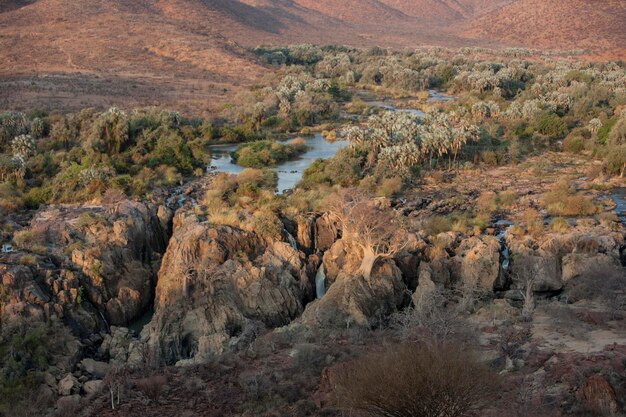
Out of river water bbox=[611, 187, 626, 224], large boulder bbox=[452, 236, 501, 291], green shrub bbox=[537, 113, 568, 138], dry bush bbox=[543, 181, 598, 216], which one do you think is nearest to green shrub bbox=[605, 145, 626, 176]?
river water bbox=[611, 187, 626, 224]

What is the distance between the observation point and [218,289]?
24.8 m

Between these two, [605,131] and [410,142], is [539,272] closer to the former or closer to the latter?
[410,142]

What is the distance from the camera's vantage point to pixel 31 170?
38.0m

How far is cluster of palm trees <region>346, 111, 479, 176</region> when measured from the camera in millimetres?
43438

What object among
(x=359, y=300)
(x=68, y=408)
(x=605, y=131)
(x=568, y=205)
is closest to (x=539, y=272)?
(x=359, y=300)

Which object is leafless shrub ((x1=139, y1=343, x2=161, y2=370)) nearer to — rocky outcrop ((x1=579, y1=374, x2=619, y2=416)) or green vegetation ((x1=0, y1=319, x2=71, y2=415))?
green vegetation ((x1=0, y1=319, x2=71, y2=415))

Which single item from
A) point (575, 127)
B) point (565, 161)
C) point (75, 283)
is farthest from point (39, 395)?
point (575, 127)

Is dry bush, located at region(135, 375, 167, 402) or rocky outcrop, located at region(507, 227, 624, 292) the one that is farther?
rocky outcrop, located at region(507, 227, 624, 292)

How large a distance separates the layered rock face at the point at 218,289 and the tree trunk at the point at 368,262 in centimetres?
256

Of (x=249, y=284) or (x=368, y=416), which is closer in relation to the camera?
(x=368, y=416)

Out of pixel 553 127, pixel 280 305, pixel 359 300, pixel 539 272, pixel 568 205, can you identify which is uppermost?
pixel 553 127

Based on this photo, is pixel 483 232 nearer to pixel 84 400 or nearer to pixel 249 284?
pixel 249 284

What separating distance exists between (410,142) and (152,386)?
106ft

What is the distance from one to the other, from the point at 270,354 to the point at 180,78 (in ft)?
228
